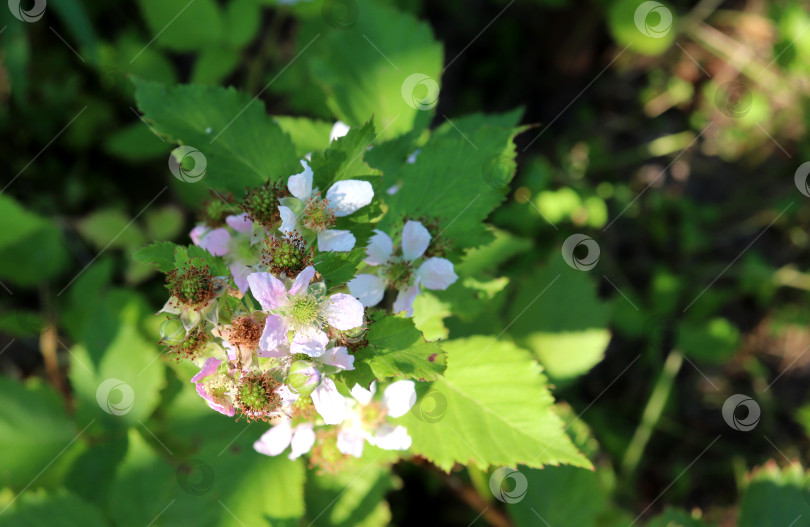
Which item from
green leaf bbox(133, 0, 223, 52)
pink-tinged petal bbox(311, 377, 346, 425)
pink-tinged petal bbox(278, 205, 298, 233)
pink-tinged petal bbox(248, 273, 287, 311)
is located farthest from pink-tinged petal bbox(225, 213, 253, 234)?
green leaf bbox(133, 0, 223, 52)

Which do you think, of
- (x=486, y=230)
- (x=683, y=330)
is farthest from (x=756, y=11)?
(x=486, y=230)

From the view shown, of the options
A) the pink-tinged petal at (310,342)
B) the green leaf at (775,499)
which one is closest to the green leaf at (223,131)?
the pink-tinged petal at (310,342)

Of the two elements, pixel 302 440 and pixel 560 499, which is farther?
pixel 560 499

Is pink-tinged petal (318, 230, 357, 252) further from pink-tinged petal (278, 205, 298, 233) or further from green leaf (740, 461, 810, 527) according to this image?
green leaf (740, 461, 810, 527)

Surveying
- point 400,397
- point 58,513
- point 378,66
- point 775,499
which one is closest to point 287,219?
point 400,397

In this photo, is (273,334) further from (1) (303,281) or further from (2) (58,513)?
(2) (58,513)
